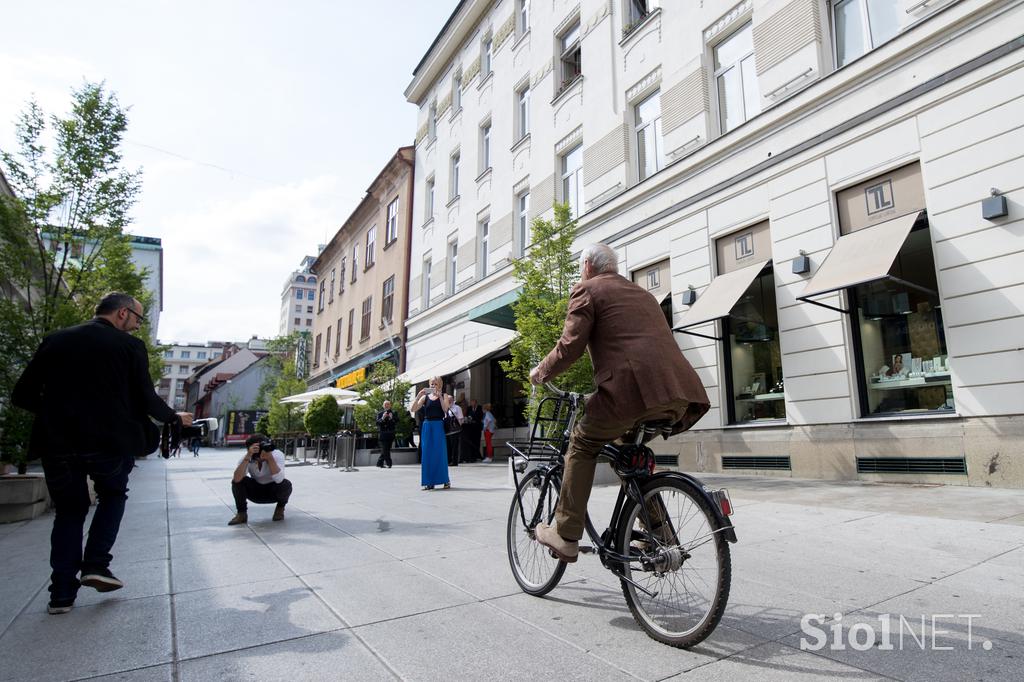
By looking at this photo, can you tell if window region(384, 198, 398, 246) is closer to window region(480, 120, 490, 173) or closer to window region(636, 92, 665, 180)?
window region(480, 120, 490, 173)

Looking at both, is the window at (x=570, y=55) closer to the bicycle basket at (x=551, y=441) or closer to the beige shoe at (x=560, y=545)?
the bicycle basket at (x=551, y=441)

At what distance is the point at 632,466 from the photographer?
9.63ft

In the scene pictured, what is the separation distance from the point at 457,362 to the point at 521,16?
38.1 feet

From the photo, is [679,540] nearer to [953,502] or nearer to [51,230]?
[953,502]

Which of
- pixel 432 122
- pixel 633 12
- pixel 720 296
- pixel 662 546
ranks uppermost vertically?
pixel 432 122

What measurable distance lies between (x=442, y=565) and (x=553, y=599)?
111 centimetres

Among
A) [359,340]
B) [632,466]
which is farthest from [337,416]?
[632,466]

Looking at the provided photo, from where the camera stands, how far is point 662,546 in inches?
108

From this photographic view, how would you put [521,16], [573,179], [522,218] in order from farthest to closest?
[521,16] → [522,218] → [573,179]

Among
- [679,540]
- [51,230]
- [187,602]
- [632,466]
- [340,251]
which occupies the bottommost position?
[187,602]

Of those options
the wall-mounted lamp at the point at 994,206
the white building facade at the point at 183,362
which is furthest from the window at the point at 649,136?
the white building facade at the point at 183,362

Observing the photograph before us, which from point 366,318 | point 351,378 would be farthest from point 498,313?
point 351,378

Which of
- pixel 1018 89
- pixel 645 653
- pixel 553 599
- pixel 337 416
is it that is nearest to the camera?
pixel 645 653

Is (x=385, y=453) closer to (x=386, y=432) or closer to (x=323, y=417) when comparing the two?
(x=386, y=432)
